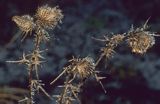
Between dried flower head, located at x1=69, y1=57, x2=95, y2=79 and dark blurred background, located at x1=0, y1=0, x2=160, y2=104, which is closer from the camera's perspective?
dried flower head, located at x1=69, y1=57, x2=95, y2=79

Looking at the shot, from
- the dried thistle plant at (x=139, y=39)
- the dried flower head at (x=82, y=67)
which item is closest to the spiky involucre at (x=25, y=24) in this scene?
the dried flower head at (x=82, y=67)

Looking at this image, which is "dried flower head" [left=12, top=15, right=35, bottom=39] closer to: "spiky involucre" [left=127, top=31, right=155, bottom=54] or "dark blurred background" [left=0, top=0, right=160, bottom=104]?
"spiky involucre" [left=127, top=31, right=155, bottom=54]

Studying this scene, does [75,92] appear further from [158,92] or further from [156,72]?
[156,72]

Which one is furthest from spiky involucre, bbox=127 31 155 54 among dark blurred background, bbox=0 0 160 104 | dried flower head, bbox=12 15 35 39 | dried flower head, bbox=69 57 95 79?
dark blurred background, bbox=0 0 160 104

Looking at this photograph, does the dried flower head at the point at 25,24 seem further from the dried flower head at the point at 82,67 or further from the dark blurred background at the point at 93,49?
the dark blurred background at the point at 93,49

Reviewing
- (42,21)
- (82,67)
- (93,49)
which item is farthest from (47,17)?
(93,49)

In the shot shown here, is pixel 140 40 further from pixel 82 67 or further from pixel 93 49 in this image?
pixel 93 49
